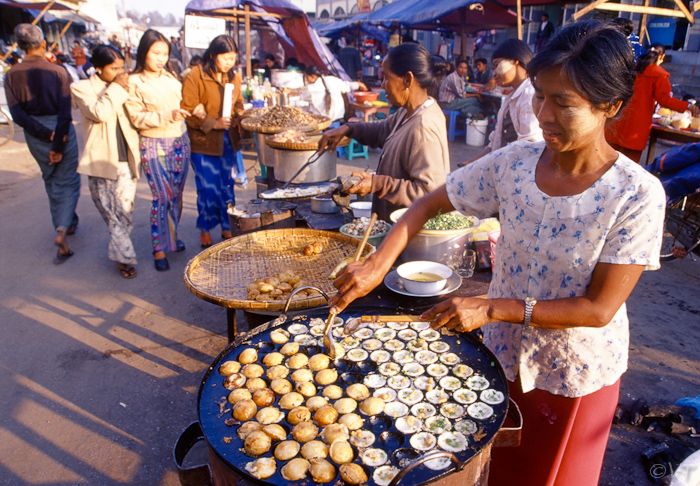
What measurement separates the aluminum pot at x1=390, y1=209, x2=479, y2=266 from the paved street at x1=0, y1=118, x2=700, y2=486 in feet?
5.06

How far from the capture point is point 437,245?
2.33m

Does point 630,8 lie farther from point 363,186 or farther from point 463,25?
point 463,25

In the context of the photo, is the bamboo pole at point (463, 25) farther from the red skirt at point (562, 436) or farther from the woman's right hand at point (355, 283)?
the red skirt at point (562, 436)

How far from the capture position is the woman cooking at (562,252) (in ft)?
4.27

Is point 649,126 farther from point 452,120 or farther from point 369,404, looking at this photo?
point 369,404

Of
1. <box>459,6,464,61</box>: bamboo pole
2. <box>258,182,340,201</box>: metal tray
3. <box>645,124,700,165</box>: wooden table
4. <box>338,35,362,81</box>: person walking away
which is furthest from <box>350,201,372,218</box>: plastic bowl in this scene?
<box>338,35,362,81</box>: person walking away

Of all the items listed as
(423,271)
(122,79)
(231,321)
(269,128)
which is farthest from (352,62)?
(423,271)

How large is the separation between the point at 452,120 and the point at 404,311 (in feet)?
32.9

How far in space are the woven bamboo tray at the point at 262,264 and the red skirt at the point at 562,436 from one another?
1.03m

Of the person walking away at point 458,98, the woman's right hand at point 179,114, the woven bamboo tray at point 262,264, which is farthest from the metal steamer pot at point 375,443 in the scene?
the person walking away at point 458,98

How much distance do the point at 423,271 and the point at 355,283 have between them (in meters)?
0.70

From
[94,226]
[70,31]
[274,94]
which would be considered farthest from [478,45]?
[70,31]

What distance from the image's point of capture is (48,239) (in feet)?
19.2

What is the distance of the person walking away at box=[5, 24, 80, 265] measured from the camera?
190 inches
